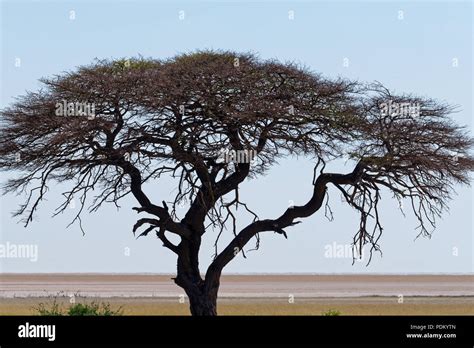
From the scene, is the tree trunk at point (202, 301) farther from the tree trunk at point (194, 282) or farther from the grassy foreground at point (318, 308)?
the grassy foreground at point (318, 308)

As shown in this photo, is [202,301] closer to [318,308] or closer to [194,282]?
[194,282]

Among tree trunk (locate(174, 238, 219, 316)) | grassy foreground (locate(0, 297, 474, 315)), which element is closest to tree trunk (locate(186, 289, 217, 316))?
tree trunk (locate(174, 238, 219, 316))

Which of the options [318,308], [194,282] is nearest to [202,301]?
[194,282]

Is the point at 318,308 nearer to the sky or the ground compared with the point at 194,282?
nearer to the ground

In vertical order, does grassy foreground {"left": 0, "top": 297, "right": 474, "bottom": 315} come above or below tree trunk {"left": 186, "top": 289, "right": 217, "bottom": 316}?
below

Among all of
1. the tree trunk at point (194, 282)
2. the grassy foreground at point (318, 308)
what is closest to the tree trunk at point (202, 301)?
the tree trunk at point (194, 282)

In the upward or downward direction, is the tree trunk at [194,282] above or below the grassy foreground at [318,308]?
above

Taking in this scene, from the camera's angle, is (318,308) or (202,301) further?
(318,308)

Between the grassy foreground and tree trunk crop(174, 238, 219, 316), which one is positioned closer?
tree trunk crop(174, 238, 219, 316)

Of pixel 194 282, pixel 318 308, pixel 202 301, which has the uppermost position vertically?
pixel 194 282

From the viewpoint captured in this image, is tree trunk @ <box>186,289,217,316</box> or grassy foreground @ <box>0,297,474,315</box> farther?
grassy foreground @ <box>0,297,474,315</box>

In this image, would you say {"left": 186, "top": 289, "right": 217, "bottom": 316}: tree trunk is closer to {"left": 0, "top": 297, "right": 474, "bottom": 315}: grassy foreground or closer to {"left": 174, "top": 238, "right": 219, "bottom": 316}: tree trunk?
{"left": 174, "top": 238, "right": 219, "bottom": 316}: tree trunk
